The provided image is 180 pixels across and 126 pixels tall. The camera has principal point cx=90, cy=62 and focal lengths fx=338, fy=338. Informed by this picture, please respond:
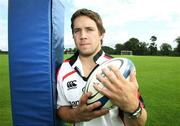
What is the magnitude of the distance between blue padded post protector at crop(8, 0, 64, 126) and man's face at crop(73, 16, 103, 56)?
306 millimetres

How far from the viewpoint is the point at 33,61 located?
112 inches

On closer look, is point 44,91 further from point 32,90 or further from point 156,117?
point 156,117

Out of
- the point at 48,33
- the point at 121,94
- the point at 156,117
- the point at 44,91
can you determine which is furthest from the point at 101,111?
the point at 156,117

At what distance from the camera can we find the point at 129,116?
89.0 inches

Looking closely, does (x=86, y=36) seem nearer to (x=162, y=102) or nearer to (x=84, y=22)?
(x=84, y=22)

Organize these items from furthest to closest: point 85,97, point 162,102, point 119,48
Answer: point 119,48 < point 162,102 < point 85,97

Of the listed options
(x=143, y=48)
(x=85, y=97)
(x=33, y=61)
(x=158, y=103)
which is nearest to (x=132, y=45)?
(x=143, y=48)

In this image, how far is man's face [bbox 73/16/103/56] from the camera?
2648mm

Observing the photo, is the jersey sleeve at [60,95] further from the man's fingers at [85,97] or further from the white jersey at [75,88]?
the man's fingers at [85,97]

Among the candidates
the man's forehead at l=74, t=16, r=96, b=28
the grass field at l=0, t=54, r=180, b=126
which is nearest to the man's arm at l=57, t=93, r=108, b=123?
the man's forehead at l=74, t=16, r=96, b=28

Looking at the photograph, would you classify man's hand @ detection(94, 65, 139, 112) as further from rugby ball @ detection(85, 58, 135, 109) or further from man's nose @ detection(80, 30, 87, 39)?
man's nose @ detection(80, 30, 87, 39)

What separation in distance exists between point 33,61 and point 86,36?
0.53 meters

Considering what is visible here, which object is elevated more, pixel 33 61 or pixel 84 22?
pixel 84 22

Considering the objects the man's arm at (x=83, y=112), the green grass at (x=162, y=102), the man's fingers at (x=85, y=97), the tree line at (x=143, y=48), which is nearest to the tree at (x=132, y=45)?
the tree line at (x=143, y=48)
